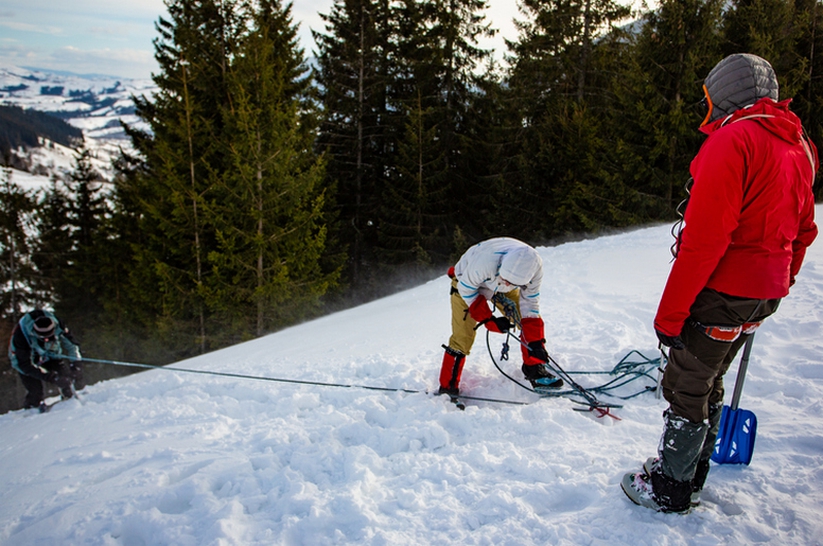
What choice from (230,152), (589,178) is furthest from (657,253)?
(230,152)

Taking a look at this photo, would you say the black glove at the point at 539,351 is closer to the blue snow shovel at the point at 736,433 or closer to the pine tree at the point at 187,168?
the blue snow shovel at the point at 736,433

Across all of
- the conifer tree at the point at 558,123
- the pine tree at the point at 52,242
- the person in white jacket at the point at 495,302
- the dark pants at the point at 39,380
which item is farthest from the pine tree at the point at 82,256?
the person in white jacket at the point at 495,302

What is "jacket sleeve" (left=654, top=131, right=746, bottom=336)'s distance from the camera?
1780 mm

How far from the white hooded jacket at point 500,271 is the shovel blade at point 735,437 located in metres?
1.52

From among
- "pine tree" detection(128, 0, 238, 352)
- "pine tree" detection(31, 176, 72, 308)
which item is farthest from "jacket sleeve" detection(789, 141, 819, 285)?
"pine tree" detection(31, 176, 72, 308)

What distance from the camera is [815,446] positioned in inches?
103

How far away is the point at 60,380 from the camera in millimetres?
5961

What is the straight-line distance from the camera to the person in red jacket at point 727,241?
1.80 meters

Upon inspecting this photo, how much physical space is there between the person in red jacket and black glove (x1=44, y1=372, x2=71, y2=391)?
703 centimetres

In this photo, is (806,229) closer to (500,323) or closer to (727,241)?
(727,241)

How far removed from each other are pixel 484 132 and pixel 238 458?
759 inches

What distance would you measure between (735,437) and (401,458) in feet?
6.48

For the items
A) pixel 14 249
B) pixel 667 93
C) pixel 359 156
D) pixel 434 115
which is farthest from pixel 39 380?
pixel 14 249

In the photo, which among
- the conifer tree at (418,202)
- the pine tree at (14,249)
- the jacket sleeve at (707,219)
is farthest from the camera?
the pine tree at (14,249)
